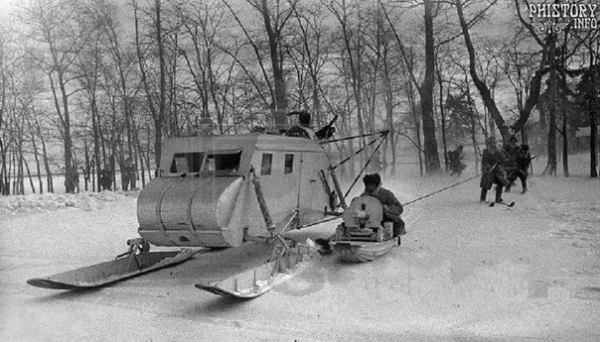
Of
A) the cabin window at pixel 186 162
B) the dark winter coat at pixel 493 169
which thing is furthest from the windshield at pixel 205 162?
the dark winter coat at pixel 493 169

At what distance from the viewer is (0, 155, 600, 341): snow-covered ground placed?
4.10 m

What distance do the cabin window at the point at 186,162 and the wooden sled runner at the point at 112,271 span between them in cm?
103

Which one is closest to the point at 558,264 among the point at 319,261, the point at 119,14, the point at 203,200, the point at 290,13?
the point at 319,261

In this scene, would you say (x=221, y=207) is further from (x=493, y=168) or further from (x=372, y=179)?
(x=493, y=168)

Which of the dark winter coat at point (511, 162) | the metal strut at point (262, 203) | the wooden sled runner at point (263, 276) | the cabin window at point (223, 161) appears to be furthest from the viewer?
the dark winter coat at point (511, 162)

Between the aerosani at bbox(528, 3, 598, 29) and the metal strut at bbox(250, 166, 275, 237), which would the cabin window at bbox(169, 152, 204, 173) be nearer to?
the metal strut at bbox(250, 166, 275, 237)

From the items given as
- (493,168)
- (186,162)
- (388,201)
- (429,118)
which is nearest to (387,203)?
(388,201)

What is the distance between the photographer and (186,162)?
20.9 ft

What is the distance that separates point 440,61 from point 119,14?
69.0 feet

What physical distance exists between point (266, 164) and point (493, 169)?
5821 millimetres

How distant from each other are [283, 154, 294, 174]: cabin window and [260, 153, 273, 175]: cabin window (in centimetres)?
37

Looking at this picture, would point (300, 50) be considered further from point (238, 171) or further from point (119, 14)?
point (238, 171)

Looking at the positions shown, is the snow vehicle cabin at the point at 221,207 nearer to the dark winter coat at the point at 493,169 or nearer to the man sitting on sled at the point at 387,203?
the man sitting on sled at the point at 387,203

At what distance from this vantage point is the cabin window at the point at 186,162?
6312 mm
